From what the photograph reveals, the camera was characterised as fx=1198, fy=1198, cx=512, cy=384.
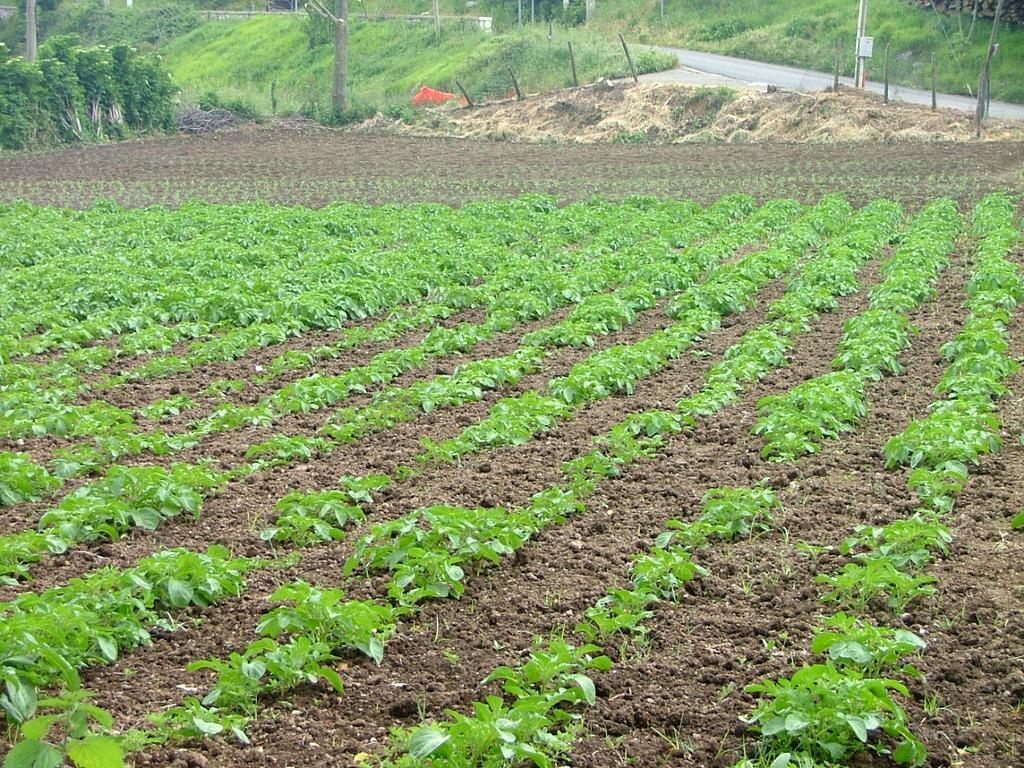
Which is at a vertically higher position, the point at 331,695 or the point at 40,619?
the point at 40,619

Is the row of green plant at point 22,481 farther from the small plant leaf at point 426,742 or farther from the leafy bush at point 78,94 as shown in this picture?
the leafy bush at point 78,94

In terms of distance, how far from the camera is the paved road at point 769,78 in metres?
38.2

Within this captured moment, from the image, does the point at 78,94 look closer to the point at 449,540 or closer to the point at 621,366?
the point at 621,366

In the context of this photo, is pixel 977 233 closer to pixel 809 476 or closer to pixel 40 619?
pixel 809 476

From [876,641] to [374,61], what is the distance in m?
55.3

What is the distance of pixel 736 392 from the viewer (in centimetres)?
1098

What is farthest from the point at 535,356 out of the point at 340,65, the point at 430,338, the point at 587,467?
the point at 340,65

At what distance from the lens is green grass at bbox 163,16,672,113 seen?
150ft

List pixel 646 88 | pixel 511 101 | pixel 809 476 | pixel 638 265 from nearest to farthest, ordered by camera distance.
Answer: pixel 809 476
pixel 638 265
pixel 646 88
pixel 511 101

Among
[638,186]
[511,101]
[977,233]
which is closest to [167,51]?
[511,101]

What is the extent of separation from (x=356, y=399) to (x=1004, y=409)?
18.7ft

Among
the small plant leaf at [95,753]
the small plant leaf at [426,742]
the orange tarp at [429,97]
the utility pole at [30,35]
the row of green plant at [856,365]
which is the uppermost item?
the utility pole at [30,35]

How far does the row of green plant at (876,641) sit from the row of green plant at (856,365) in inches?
27.3

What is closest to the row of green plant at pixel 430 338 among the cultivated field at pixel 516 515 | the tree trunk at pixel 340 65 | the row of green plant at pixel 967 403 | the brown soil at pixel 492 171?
the cultivated field at pixel 516 515
